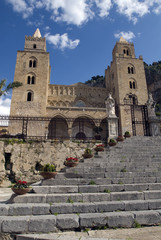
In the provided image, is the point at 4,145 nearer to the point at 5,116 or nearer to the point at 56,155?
the point at 5,116

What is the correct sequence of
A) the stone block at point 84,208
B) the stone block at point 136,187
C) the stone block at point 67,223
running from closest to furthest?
the stone block at point 67,223 → the stone block at point 84,208 → the stone block at point 136,187

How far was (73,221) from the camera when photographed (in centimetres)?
362

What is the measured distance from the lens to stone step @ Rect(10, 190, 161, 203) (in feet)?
15.0

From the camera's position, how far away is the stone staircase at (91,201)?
361 cm

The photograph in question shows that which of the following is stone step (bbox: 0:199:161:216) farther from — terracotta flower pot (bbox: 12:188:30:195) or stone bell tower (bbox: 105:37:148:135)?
stone bell tower (bbox: 105:37:148:135)

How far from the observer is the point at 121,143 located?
10484 mm

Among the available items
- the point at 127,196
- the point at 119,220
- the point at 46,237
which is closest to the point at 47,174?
the point at 46,237

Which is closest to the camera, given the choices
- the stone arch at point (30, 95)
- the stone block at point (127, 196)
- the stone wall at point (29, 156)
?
the stone block at point (127, 196)

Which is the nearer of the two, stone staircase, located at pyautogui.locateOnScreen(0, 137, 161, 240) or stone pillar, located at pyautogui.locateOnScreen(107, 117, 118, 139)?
stone staircase, located at pyautogui.locateOnScreen(0, 137, 161, 240)

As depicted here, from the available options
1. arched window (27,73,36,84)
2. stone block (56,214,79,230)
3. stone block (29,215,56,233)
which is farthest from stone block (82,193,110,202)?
arched window (27,73,36,84)

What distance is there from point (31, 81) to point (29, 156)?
16474mm

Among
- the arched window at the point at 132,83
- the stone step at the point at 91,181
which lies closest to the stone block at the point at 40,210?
the stone step at the point at 91,181

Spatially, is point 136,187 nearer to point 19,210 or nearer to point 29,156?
point 19,210

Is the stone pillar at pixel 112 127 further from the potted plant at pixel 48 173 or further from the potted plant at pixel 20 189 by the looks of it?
the potted plant at pixel 20 189
